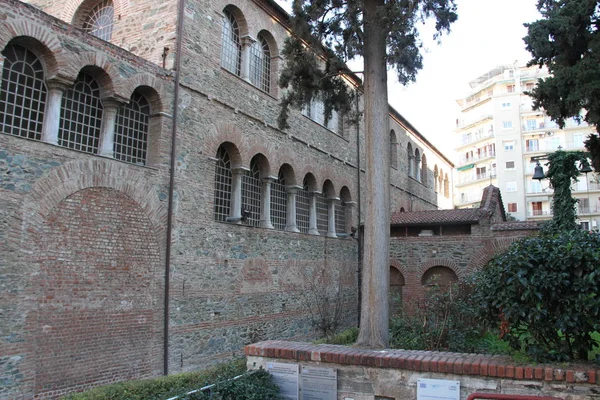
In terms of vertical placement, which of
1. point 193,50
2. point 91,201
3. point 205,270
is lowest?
point 205,270

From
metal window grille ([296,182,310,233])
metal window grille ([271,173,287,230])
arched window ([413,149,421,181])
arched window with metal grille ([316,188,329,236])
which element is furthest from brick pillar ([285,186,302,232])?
arched window ([413,149,421,181])

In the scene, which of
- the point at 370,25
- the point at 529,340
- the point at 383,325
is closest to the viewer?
the point at 529,340

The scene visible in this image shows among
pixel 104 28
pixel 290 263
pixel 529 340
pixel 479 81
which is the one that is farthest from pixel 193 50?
pixel 479 81

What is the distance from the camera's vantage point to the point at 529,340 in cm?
482

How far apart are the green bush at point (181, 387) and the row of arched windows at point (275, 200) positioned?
18.8ft

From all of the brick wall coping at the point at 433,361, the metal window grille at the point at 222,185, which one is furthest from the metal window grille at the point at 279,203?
the brick wall coping at the point at 433,361

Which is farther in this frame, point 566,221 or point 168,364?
point 566,221

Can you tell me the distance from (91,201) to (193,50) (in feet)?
15.4

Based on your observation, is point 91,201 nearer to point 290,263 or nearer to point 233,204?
point 233,204

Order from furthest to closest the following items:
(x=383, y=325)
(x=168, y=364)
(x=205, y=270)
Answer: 1. (x=205, y=270)
2. (x=168, y=364)
3. (x=383, y=325)

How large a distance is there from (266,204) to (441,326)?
21.0 ft

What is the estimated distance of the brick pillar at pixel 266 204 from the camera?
14.1 meters

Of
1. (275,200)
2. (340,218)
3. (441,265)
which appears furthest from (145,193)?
(441,265)

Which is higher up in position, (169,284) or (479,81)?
(479,81)
